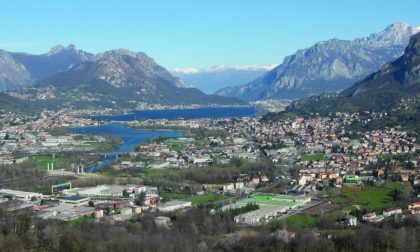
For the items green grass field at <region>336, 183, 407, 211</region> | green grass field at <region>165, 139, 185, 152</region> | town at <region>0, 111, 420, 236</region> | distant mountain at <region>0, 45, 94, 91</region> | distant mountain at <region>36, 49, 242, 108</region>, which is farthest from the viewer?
distant mountain at <region>0, 45, 94, 91</region>

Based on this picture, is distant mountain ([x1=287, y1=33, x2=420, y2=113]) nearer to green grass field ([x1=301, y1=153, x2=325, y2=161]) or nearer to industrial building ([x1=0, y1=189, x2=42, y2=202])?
green grass field ([x1=301, y1=153, x2=325, y2=161])

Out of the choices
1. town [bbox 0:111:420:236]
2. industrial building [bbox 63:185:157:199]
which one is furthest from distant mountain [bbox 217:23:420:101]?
industrial building [bbox 63:185:157:199]

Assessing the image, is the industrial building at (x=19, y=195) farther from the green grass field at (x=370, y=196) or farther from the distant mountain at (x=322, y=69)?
the distant mountain at (x=322, y=69)

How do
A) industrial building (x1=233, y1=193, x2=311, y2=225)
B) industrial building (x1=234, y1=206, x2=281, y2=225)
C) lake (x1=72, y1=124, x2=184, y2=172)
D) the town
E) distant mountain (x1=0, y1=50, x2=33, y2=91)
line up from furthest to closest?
distant mountain (x1=0, y1=50, x2=33, y2=91), lake (x1=72, y1=124, x2=184, y2=172), the town, industrial building (x1=233, y1=193, x2=311, y2=225), industrial building (x1=234, y1=206, x2=281, y2=225)

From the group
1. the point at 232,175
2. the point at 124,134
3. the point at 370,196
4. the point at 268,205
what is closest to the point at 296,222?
the point at 268,205

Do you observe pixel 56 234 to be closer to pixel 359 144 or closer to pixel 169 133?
pixel 359 144

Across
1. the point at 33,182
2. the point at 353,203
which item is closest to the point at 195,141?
the point at 33,182
